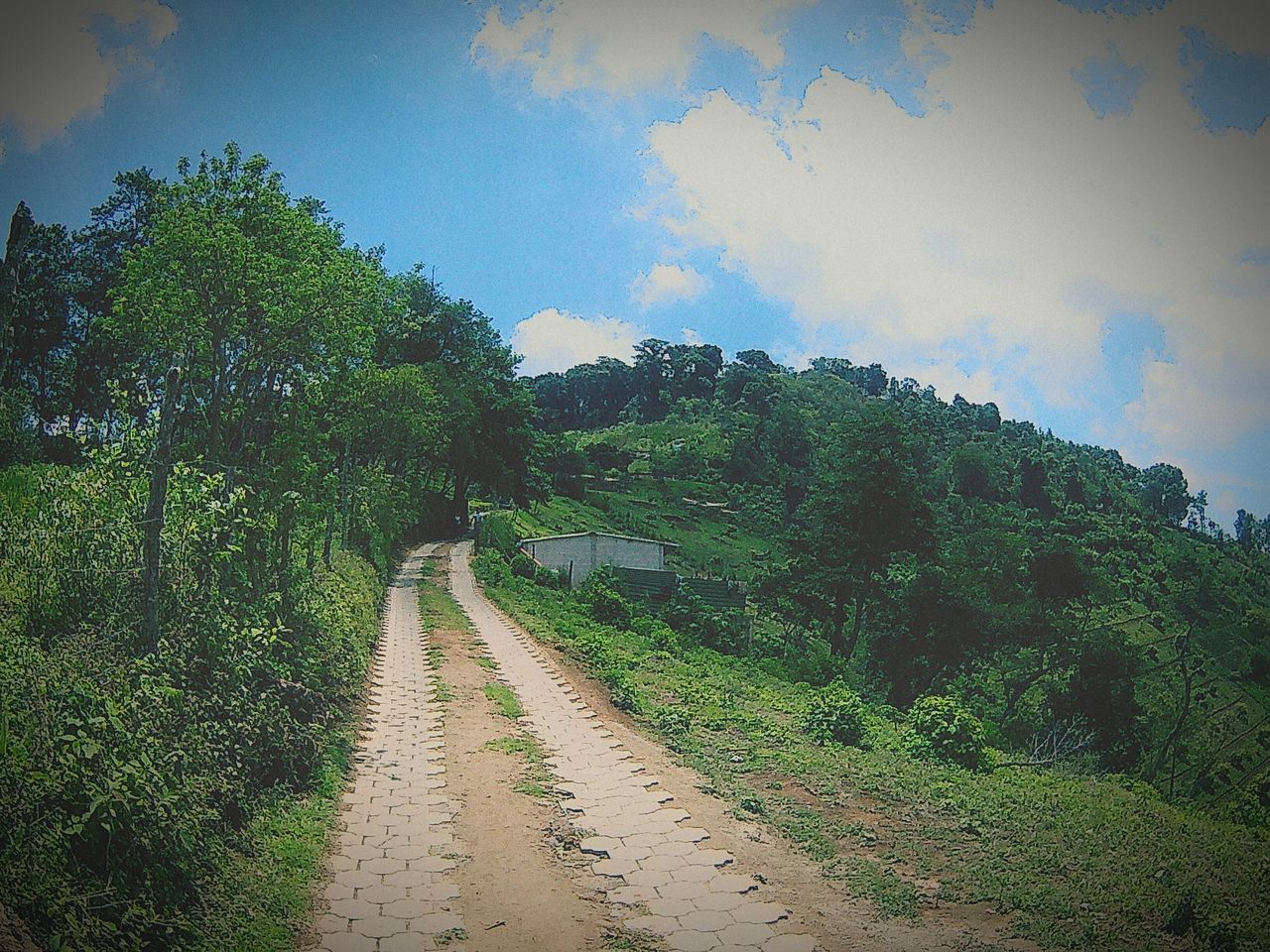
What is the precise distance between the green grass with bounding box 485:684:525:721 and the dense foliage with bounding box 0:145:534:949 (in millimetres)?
1881

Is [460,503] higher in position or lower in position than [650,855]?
higher

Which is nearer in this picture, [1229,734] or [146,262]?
[146,262]

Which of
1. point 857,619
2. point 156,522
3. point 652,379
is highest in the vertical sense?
point 652,379

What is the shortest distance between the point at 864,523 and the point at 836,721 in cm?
2180

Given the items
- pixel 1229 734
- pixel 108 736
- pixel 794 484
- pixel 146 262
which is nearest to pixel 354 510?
pixel 146 262

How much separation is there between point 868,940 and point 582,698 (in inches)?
276

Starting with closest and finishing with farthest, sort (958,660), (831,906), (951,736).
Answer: (831,906) < (951,736) < (958,660)

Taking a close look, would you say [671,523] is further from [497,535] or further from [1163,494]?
[1163,494]

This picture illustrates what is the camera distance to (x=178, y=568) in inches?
307

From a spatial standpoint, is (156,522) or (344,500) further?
(344,500)

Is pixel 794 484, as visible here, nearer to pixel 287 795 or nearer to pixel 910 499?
pixel 910 499

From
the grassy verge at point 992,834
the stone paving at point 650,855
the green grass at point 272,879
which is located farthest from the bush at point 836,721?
the green grass at point 272,879

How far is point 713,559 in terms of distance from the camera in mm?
51438

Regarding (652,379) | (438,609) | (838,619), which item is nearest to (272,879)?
(438,609)
